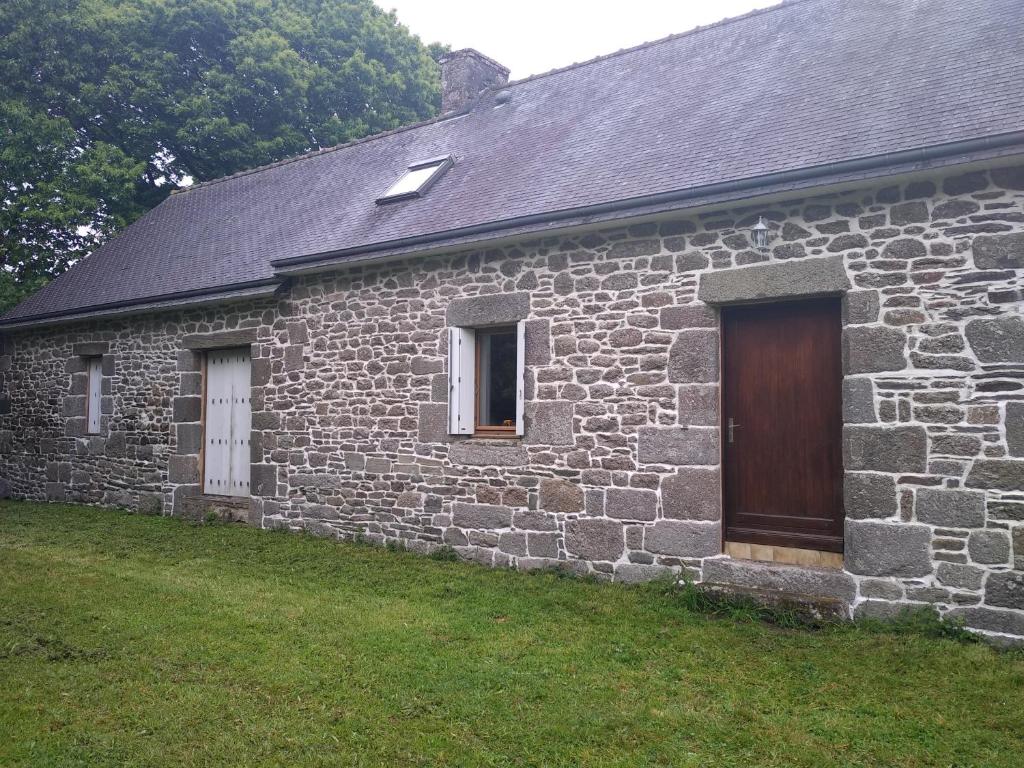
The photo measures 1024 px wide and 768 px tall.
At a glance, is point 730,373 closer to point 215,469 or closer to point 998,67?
point 998,67

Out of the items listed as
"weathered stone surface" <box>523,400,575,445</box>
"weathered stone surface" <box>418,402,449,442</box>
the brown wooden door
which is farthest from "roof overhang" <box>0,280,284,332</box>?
the brown wooden door

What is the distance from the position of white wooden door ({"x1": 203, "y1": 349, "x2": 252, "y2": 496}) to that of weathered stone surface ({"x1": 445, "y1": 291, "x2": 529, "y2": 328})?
11.8 ft

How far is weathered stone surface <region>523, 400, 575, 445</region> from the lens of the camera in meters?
7.16

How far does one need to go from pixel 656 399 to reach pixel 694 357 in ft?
1.54

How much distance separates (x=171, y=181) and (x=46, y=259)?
4129 millimetres

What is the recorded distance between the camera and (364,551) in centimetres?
821

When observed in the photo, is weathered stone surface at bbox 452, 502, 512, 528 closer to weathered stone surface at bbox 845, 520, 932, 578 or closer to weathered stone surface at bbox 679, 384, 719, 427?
weathered stone surface at bbox 679, 384, 719, 427

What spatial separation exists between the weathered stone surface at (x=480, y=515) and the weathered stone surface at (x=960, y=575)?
3571 millimetres

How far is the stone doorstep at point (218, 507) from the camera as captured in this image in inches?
395

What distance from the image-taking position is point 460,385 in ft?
26.2

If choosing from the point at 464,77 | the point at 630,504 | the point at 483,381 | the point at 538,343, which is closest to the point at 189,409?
the point at 483,381

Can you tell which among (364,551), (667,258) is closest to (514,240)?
(667,258)

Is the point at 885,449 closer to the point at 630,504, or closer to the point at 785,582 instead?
the point at 785,582

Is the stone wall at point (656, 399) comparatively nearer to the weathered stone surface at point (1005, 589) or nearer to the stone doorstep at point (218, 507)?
the weathered stone surface at point (1005, 589)
